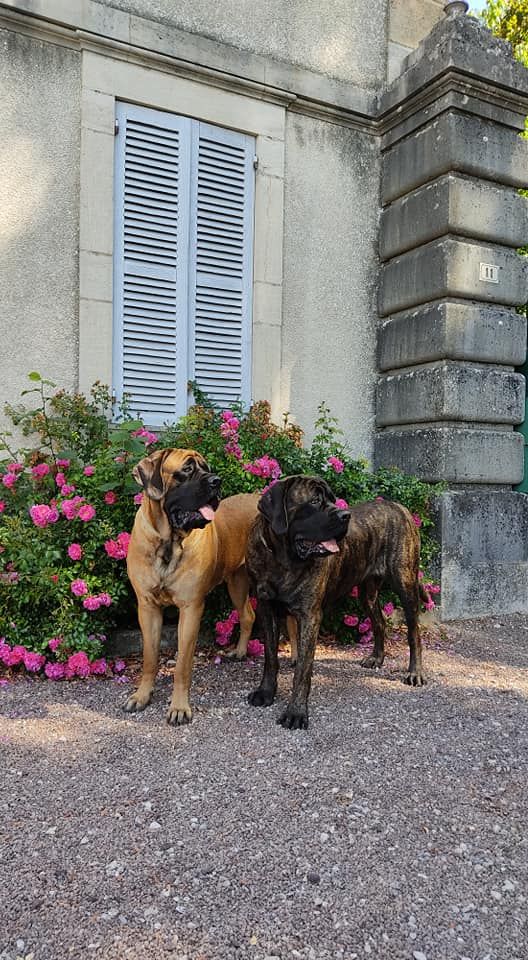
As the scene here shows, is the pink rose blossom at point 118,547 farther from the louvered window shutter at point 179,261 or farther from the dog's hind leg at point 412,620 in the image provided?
the louvered window shutter at point 179,261

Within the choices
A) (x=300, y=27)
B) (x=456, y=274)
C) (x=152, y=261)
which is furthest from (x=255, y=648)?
(x=300, y=27)

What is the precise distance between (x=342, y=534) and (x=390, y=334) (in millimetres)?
3680

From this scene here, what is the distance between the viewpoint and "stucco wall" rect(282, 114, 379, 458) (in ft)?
20.4

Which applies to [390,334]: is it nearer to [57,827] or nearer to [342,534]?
[342,534]

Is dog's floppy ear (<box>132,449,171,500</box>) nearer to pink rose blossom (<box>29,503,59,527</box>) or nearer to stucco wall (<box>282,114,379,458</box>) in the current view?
pink rose blossom (<box>29,503,59,527</box>)

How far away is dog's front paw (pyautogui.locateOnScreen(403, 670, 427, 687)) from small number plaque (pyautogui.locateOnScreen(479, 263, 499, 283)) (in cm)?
351

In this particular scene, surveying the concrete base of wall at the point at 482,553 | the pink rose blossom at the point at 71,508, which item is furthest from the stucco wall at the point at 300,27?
the concrete base of wall at the point at 482,553

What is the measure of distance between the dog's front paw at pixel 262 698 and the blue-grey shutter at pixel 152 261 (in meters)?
2.73

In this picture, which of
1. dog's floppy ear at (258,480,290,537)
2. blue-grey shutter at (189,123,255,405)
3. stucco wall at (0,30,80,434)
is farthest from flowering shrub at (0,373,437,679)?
dog's floppy ear at (258,480,290,537)

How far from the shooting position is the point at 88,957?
1.76m

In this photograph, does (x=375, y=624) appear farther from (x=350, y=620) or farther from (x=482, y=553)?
(x=482, y=553)

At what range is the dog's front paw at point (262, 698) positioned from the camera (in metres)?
3.60

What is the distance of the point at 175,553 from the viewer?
3369 millimetres

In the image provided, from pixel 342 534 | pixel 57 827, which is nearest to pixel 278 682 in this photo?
pixel 342 534
